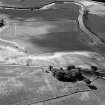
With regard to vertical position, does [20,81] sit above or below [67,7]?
below

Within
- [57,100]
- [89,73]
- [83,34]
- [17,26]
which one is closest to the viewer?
[57,100]

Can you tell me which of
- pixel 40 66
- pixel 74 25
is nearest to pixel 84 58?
pixel 40 66

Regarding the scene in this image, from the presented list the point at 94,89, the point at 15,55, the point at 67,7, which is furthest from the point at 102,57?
the point at 67,7

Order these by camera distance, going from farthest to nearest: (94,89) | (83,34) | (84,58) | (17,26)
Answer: (17,26) → (83,34) → (84,58) → (94,89)

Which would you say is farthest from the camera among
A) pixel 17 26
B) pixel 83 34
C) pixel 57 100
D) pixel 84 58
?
pixel 17 26

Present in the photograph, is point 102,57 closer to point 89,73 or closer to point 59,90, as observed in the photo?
point 89,73

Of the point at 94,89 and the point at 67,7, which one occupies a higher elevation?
the point at 67,7

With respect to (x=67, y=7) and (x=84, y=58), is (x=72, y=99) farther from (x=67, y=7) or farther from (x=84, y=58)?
(x=67, y=7)

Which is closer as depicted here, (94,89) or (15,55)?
(94,89)

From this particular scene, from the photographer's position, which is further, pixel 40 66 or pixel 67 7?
pixel 67 7
